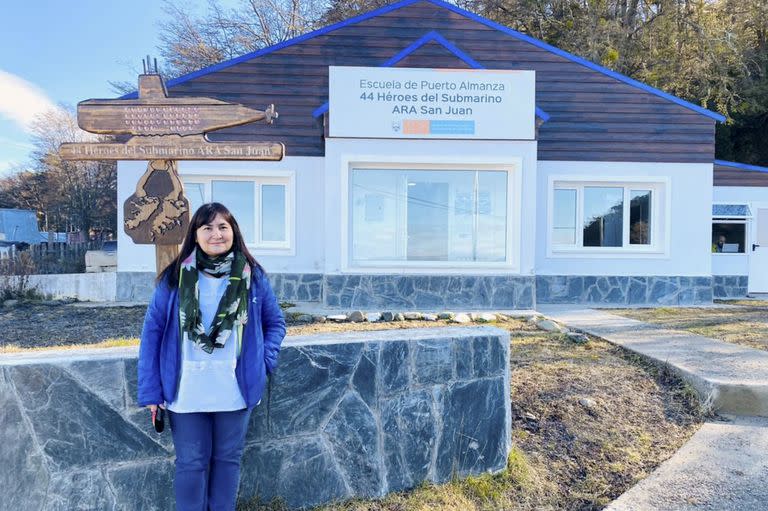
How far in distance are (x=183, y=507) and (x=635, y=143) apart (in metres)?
11.0

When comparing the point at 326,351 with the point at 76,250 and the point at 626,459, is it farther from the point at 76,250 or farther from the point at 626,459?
the point at 76,250

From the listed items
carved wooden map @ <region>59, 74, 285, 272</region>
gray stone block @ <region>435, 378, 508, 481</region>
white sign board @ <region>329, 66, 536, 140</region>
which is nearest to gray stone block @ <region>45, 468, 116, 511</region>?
gray stone block @ <region>435, 378, 508, 481</region>

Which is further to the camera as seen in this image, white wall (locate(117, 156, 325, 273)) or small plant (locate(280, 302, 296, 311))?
white wall (locate(117, 156, 325, 273))

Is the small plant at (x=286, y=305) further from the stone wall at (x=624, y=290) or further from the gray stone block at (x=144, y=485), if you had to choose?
the gray stone block at (x=144, y=485)

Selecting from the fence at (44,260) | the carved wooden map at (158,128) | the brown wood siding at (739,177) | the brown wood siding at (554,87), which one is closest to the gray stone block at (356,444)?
the carved wooden map at (158,128)

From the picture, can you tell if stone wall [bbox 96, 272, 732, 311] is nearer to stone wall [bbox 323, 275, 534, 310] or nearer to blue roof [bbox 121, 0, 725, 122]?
stone wall [bbox 323, 275, 534, 310]

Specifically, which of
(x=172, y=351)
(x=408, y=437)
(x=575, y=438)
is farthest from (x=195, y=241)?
(x=575, y=438)

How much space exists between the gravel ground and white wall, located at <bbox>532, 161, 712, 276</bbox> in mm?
8043

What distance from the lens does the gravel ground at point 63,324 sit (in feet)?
21.5

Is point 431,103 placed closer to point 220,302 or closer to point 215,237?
point 215,237

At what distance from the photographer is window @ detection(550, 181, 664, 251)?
1078cm

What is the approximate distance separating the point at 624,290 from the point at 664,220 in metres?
1.74

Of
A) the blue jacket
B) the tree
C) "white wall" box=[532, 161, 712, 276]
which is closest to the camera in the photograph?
the blue jacket

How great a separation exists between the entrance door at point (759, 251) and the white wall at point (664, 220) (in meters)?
2.38
